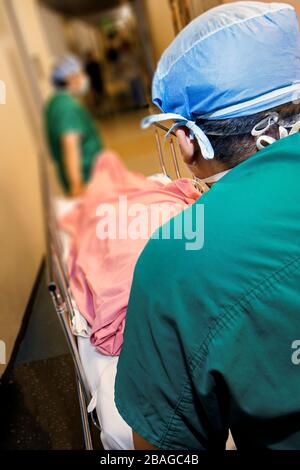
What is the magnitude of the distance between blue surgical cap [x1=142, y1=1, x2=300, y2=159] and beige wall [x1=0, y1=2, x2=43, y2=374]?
0.57 meters

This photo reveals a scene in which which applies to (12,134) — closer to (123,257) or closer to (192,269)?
(123,257)

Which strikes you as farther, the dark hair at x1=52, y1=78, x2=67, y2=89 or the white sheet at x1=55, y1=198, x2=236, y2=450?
the dark hair at x1=52, y1=78, x2=67, y2=89

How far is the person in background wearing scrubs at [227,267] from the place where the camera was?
1.55 ft

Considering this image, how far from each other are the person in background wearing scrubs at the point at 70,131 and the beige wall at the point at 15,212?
0.68ft

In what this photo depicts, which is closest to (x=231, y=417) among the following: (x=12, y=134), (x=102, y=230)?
(x=102, y=230)

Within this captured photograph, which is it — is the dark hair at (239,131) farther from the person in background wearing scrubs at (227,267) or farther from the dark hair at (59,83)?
the dark hair at (59,83)

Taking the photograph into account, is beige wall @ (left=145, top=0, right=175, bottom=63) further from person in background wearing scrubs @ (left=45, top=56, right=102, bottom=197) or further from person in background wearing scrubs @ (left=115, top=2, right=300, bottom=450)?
person in background wearing scrubs @ (left=45, top=56, right=102, bottom=197)

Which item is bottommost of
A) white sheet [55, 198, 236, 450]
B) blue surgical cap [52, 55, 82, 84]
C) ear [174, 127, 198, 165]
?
white sheet [55, 198, 236, 450]

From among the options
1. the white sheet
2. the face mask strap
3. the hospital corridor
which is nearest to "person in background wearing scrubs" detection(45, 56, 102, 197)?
the hospital corridor

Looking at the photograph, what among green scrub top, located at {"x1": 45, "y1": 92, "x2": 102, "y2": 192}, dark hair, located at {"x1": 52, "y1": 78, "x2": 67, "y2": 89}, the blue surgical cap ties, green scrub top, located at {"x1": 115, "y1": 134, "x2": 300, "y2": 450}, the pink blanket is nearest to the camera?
green scrub top, located at {"x1": 115, "y1": 134, "x2": 300, "y2": 450}

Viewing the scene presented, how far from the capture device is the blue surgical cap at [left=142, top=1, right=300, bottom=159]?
0.54 meters

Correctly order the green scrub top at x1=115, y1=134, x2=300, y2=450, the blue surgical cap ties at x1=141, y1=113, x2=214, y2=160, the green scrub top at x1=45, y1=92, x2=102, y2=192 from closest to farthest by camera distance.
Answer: the green scrub top at x1=115, y1=134, x2=300, y2=450 < the blue surgical cap ties at x1=141, y1=113, x2=214, y2=160 < the green scrub top at x1=45, y1=92, x2=102, y2=192

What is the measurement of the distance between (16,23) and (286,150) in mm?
2215

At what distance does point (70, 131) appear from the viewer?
2199 mm
